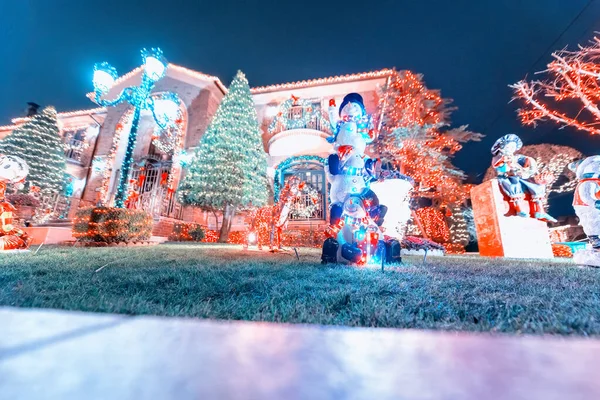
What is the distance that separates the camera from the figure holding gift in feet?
12.8

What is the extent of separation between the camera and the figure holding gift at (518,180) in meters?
3.90

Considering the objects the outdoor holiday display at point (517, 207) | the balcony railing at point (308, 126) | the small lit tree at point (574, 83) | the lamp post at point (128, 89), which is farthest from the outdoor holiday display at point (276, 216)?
the balcony railing at point (308, 126)

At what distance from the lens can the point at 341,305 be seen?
1044 millimetres

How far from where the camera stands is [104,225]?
211 inches

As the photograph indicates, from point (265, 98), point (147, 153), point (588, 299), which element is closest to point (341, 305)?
point (588, 299)

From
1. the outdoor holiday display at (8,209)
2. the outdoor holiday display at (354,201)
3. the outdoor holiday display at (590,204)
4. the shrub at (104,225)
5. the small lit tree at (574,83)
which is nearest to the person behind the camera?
the outdoor holiday display at (590,204)

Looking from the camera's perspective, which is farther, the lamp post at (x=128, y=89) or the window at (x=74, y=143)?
the window at (x=74, y=143)

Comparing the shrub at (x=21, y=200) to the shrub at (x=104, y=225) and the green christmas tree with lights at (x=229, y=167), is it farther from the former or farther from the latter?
the green christmas tree with lights at (x=229, y=167)

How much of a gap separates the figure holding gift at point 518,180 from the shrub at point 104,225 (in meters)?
8.13

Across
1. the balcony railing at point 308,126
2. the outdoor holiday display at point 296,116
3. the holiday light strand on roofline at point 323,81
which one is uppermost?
the holiday light strand on roofline at point 323,81

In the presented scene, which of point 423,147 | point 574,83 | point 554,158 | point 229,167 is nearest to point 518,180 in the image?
point 574,83

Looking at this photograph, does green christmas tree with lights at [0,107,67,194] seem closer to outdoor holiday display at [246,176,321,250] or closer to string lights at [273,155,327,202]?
string lights at [273,155,327,202]

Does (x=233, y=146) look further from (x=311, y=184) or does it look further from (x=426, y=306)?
(x=426, y=306)

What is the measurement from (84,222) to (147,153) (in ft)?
31.5
